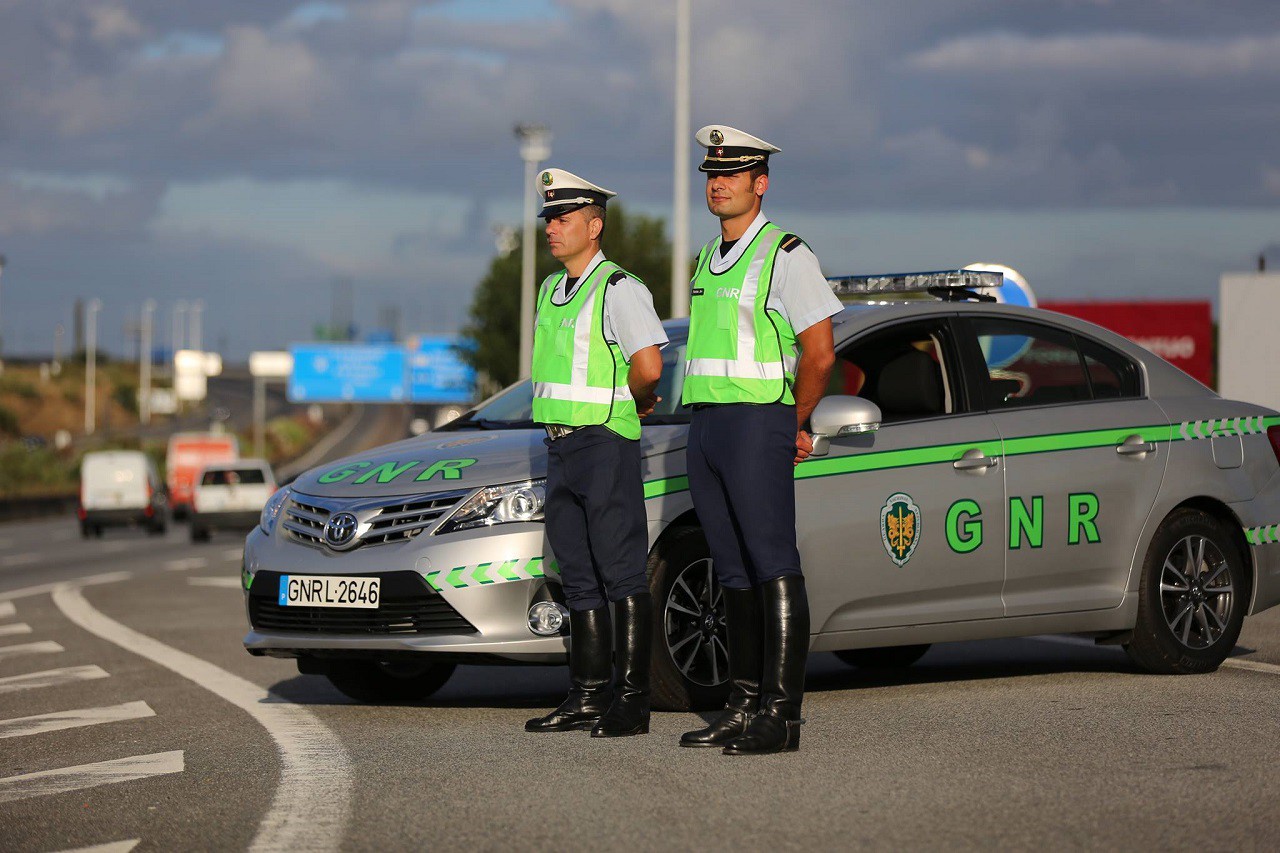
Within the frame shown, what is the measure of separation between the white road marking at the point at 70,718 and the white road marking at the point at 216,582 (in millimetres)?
10190

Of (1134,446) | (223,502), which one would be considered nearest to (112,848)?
(1134,446)

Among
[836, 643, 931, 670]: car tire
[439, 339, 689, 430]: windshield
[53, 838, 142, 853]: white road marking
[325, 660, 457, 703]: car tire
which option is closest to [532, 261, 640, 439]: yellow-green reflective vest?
A: [439, 339, 689, 430]: windshield

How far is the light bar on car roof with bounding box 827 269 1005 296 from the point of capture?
337 inches

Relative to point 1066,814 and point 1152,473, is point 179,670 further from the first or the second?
point 1066,814

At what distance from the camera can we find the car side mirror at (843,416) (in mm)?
7176

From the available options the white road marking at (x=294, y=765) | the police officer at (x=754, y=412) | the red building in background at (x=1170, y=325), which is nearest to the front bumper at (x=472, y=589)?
the white road marking at (x=294, y=765)

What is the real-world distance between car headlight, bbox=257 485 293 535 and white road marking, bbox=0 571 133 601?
27.5 feet

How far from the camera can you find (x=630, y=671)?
6.98 metres

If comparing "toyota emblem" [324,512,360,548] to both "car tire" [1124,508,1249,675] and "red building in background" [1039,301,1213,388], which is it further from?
"red building in background" [1039,301,1213,388]

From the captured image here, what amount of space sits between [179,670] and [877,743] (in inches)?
193

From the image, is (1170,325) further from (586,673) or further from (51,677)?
(586,673)

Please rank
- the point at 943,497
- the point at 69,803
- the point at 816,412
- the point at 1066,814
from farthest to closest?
1. the point at 943,497
2. the point at 816,412
3. the point at 69,803
4. the point at 1066,814

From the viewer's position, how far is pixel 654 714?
7.55 m

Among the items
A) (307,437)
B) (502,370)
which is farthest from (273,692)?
(307,437)
